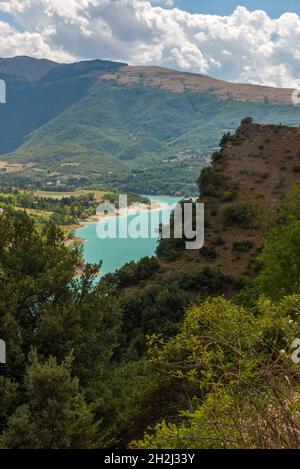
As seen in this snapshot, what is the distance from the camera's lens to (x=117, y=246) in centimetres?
14800

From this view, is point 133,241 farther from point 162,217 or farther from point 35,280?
point 35,280

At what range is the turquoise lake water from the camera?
12550 cm

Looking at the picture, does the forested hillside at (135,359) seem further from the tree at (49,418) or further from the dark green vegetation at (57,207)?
the dark green vegetation at (57,207)

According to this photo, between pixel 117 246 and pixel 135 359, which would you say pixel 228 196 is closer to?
pixel 135 359

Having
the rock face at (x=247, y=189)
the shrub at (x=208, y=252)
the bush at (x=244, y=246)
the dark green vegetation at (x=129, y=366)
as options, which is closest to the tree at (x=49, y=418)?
the dark green vegetation at (x=129, y=366)

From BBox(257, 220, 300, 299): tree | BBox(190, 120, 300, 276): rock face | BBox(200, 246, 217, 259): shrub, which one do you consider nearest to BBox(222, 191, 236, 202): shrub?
BBox(190, 120, 300, 276): rock face

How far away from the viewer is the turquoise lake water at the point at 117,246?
126 meters

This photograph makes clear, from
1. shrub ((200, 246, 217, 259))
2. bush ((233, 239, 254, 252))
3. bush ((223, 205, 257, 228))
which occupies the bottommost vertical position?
shrub ((200, 246, 217, 259))

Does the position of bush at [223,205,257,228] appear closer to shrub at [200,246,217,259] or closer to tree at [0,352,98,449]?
shrub at [200,246,217,259]

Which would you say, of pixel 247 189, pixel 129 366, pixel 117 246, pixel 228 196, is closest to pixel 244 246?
pixel 228 196

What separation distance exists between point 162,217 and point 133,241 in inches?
749

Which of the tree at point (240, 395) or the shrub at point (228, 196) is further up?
the shrub at point (228, 196)
